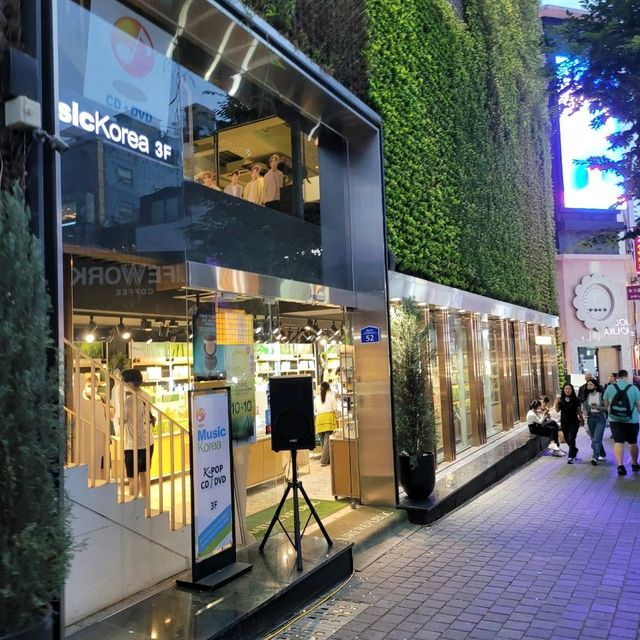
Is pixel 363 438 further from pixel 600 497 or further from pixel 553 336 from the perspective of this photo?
pixel 553 336

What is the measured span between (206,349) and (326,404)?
534 cm

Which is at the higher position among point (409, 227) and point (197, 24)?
point (197, 24)

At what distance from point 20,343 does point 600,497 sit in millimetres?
7971

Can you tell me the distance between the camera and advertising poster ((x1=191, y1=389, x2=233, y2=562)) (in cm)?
471

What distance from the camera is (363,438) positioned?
317 inches

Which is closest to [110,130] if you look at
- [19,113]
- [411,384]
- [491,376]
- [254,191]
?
[19,113]

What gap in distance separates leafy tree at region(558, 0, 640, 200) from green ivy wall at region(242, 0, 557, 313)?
1804mm

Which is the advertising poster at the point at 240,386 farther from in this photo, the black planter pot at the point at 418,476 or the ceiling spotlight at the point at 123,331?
the ceiling spotlight at the point at 123,331

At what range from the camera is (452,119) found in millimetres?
11422

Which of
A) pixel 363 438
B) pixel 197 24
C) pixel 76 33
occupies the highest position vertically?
pixel 197 24

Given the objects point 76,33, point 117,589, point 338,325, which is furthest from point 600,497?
point 76,33

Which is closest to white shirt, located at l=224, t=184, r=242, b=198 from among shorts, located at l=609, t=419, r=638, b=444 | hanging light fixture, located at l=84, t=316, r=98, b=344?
hanging light fixture, located at l=84, t=316, r=98, b=344

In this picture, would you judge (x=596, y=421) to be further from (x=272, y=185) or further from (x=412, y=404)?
(x=272, y=185)

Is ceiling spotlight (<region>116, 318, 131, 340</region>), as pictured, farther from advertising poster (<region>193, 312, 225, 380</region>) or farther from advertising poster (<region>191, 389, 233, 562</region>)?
advertising poster (<region>191, 389, 233, 562</region>)
